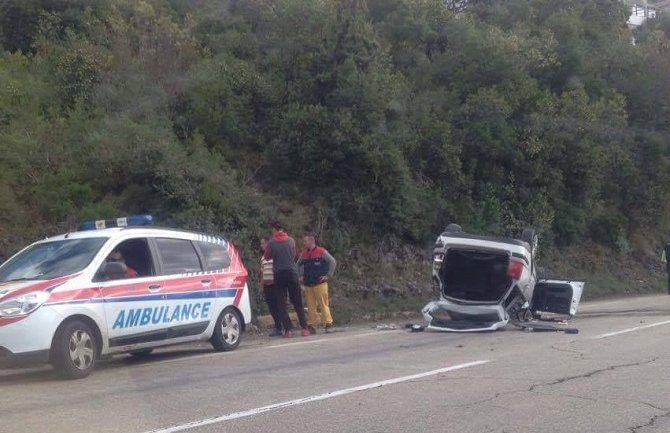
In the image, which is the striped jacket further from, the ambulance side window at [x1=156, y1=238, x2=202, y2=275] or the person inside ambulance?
the person inside ambulance

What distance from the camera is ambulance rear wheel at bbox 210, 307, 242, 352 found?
1394 centimetres

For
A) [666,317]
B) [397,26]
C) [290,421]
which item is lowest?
[666,317]

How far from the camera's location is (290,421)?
28.0 feet

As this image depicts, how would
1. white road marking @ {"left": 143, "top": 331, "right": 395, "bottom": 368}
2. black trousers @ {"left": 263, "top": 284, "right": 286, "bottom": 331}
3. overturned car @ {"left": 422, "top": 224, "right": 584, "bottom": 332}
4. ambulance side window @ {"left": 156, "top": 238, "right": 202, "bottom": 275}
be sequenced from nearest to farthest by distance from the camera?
ambulance side window @ {"left": 156, "top": 238, "right": 202, "bottom": 275}, white road marking @ {"left": 143, "top": 331, "right": 395, "bottom": 368}, overturned car @ {"left": 422, "top": 224, "right": 584, "bottom": 332}, black trousers @ {"left": 263, "top": 284, "right": 286, "bottom": 331}

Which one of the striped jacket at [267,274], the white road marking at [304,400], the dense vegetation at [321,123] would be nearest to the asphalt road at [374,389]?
the white road marking at [304,400]

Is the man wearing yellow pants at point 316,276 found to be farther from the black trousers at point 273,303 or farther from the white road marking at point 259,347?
the white road marking at point 259,347

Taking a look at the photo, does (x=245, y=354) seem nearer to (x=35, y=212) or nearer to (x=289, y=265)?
(x=289, y=265)

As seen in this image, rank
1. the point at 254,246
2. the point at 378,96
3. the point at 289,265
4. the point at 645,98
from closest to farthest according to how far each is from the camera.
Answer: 1. the point at 289,265
2. the point at 254,246
3. the point at 378,96
4. the point at 645,98

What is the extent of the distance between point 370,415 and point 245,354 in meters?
5.09

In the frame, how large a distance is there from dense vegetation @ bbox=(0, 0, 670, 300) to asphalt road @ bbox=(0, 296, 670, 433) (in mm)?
6339

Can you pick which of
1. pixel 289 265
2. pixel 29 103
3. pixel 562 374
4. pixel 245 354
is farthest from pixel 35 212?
pixel 562 374

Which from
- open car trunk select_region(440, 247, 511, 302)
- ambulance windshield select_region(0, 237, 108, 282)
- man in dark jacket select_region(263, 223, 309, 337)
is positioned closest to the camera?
ambulance windshield select_region(0, 237, 108, 282)

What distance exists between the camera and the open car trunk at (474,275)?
15.7m

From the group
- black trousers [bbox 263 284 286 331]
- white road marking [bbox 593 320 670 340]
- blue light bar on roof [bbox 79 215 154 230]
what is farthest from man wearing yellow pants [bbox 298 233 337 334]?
white road marking [bbox 593 320 670 340]
